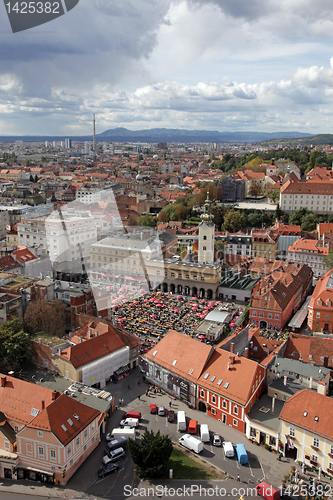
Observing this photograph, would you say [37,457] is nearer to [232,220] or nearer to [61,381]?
[61,381]

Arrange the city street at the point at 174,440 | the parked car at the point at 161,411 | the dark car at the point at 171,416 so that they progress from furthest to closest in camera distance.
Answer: the parked car at the point at 161,411, the dark car at the point at 171,416, the city street at the point at 174,440

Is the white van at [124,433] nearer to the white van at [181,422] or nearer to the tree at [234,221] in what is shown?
the white van at [181,422]

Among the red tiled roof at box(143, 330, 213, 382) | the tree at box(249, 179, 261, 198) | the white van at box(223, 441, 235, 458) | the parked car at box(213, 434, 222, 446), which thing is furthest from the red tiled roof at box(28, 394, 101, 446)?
the tree at box(249, 179, 261, 198)

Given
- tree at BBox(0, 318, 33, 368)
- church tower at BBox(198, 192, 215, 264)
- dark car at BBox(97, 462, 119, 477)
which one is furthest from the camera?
church tower at BBox(198, 192, 215, 264)

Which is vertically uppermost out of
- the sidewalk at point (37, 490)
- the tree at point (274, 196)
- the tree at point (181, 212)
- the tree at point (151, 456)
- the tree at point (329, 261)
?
the tree at point (274, 196)

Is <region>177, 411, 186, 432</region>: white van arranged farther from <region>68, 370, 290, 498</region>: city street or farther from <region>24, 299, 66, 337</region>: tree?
<region>24, 299, 66, 337</region>: tree

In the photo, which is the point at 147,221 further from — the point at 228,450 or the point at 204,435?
the point at 228,450

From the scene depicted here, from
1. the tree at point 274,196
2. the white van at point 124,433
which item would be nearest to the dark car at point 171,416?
the white van at point 124,433
